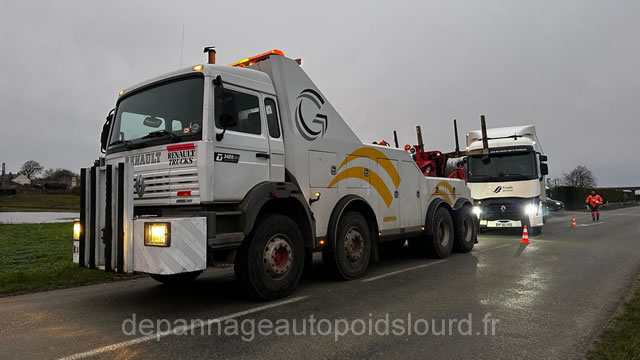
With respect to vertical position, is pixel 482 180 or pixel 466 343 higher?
pixel 482 180

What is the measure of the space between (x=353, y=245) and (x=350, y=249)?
0.10 meters

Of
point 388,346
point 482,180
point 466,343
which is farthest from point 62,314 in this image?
point 482,180

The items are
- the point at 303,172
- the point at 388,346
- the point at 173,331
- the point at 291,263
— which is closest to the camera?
the point at 388,346

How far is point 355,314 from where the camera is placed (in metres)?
4.71

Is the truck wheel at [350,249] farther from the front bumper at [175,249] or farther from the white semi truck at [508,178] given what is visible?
the white semi truck at [508,178]

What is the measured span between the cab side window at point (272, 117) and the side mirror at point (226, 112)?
0.81 metres

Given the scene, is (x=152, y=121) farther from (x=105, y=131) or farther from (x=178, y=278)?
(x=178, y=278)

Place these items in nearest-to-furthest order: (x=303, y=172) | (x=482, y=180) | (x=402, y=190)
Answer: (x=303, y=172) < (x=402, y=190) < (x=482, y=180)

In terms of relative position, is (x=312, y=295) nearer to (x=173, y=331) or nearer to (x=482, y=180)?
(x=173, y=331)

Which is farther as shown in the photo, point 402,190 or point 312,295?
point 402,190

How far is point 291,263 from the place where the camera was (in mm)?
5465

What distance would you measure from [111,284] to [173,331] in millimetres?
3239

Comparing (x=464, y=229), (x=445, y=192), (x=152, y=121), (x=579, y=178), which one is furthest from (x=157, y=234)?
(x=579, y=178)

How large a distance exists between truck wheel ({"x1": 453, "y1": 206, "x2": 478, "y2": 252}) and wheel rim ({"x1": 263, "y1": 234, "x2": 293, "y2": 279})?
563cm
